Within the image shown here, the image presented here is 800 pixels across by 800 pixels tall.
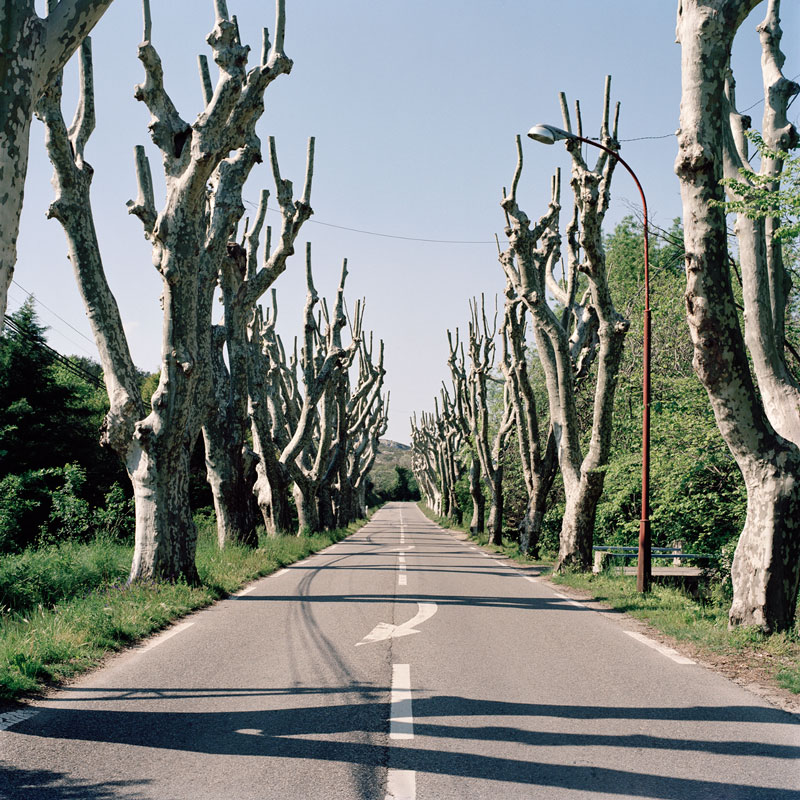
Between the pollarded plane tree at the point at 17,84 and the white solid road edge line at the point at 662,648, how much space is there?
6.65m

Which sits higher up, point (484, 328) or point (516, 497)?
point (484, 328)

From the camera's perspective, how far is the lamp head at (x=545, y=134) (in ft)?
36.3

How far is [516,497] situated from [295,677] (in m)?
33.0

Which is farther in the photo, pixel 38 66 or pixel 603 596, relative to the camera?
pixel 603 596

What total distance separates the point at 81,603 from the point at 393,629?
357cm

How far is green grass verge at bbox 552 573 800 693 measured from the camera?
707 centimetres

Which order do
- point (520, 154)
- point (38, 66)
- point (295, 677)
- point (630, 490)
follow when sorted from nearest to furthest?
1. point (38, 66)
2. point (295, 677)
3. point (520, 154)
4. point (630, 490)

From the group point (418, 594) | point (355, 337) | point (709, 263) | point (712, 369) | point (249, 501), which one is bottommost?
point (418, 594)

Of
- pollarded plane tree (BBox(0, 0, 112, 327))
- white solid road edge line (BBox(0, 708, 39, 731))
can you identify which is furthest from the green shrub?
pollarded plane tree (BBox(0, 0, 112, 327))

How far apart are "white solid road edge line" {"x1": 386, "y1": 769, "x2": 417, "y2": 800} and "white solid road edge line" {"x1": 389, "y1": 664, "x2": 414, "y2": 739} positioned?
610mm

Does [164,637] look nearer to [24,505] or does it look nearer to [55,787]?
[55,787]

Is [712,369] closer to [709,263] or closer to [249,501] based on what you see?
[709,263]

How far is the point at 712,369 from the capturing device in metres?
8.37

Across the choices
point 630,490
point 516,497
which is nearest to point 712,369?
point 630,490
